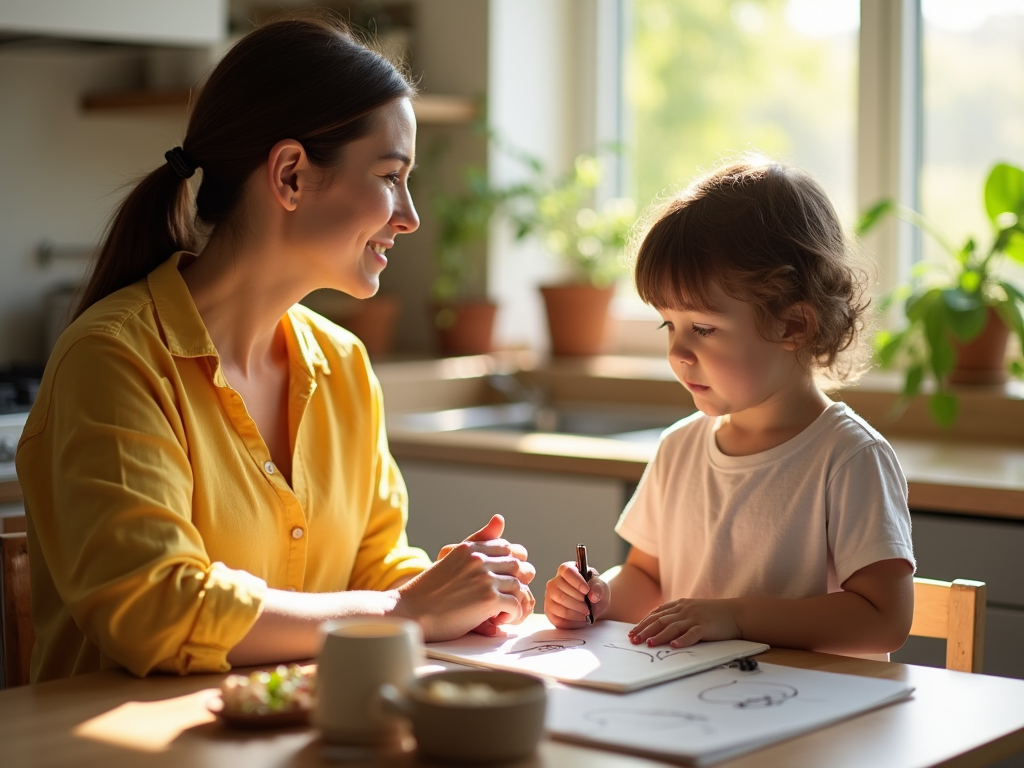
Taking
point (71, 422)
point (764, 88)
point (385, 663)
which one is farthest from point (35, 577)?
point (764, 88)

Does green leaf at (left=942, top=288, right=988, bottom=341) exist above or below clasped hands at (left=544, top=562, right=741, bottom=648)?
above

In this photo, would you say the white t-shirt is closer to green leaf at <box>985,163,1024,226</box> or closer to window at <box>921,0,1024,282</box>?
green leaf at <box>985,163,1024,226</box>

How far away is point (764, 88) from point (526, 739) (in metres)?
2.64

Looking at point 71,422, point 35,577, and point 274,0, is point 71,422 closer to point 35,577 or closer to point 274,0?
point 35,577

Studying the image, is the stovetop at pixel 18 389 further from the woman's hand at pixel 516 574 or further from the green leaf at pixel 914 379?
the green leaf at pixel 914 379

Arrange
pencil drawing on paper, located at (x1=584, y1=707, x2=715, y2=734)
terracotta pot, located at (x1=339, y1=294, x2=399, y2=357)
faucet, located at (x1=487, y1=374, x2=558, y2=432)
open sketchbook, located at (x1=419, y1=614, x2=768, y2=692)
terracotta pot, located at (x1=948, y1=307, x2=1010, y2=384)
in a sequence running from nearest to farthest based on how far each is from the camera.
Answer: pencil drawing on paper, located at (x1=584, y1=707, x2=715, y2=734), open sketchbook, located at (x1=419, y1=614, x2=768, y2=692), terracotta pot, located at (x1=948, y1=307, x2=1010, y2=384), faucet, located at (x1=487, y1=374, x2=558, y2=432), terracotta pot, located at (x1=339, y1=294, x2=399, y2=357)

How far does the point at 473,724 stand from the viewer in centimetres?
90

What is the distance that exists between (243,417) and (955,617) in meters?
0.80

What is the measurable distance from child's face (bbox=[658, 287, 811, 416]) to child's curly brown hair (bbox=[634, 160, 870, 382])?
13mm

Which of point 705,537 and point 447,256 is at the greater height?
Result: point 447,256

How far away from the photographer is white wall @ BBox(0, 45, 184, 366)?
2967 millimetres

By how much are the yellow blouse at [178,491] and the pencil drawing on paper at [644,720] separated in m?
0.35

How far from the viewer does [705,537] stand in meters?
1.52

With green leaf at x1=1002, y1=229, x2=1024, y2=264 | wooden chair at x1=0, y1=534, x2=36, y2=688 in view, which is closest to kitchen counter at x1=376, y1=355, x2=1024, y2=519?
green leaf at x1=1002, y1=229, x2=1024, y2=264
